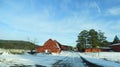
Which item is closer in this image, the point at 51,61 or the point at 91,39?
the point at 51,61

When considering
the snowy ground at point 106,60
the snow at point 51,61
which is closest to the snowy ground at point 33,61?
the snow at point 51,61

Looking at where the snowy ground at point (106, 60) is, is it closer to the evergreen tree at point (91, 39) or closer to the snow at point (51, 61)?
the snow at point (51, 61)

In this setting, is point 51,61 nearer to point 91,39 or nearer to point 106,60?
point 106,60

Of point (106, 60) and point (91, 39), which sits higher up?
point (91, 39)

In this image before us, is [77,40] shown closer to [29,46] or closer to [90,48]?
[90,48]

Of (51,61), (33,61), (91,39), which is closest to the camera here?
(33,61)

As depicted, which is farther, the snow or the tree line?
the tree line

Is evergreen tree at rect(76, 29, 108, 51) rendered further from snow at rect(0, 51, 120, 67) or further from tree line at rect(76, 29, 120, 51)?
snow at rect(0, 51, 120, 67)

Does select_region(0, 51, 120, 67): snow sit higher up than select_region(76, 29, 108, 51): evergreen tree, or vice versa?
select_region(76, 29, 108, 51): evergreen tree

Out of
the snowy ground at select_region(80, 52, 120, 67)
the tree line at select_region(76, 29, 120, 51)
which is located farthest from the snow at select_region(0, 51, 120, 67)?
the tree line at select_region(76, 29, 120, 51)

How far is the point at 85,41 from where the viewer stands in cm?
12912

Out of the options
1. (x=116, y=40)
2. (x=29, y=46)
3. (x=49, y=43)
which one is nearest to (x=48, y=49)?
(x=49, y=43)

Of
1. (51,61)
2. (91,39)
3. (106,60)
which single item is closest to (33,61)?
(51,61)

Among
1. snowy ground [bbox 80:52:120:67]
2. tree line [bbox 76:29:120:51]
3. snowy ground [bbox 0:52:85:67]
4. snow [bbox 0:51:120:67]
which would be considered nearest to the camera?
snowy ground [bbox 80:52:120:67]
